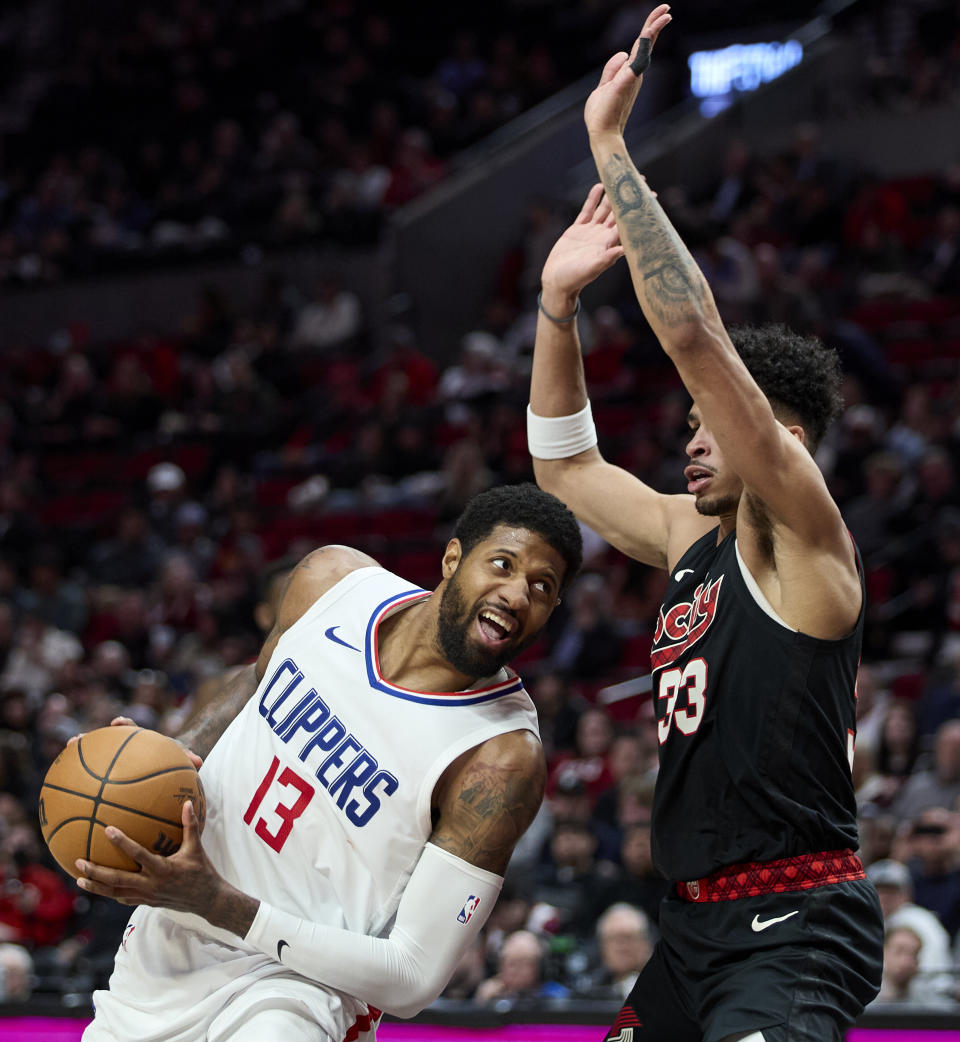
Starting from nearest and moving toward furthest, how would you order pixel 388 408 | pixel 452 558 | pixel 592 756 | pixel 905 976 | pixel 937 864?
1. pixel 452 558
2. pixel 905 976
3. pixel 937 864
4. pixel 592 756
5. pixel 388 408

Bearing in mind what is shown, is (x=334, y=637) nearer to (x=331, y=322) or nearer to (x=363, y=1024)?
(x=363, y=1024)

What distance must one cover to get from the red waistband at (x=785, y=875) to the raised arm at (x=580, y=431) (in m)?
0.92

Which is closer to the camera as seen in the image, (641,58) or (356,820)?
(641,58)

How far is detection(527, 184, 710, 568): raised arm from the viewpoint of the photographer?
12.4 feet

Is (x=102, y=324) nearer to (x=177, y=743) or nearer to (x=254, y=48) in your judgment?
(x=254, y=48)

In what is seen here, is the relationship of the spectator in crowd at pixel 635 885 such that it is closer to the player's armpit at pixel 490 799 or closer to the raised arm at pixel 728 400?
the player's armpit at pixel 490 799

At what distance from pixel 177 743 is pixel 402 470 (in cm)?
878

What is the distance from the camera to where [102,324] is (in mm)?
16375

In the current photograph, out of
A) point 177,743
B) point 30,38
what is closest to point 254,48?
point 30,38

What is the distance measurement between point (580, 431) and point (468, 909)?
4.80 feet

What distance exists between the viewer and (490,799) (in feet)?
10.7

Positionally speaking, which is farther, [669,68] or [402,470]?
[669,68]

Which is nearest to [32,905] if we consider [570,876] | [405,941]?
[570,876]

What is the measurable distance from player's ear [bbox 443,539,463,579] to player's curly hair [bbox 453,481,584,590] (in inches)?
0.6
